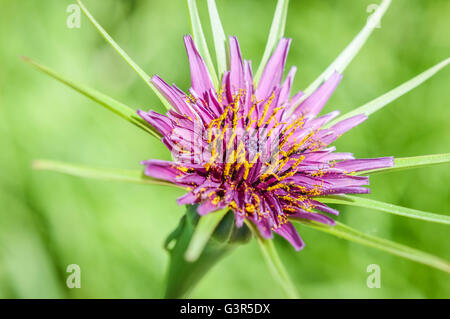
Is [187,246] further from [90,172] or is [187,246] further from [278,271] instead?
[90,172]

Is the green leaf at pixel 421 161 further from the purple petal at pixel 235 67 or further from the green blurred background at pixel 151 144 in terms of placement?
the green blurred background at pixel 151 144

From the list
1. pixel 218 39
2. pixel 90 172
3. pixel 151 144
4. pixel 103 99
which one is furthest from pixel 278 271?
pixel 151 144

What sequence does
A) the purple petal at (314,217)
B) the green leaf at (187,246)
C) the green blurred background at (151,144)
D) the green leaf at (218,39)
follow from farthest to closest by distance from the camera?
the green blurred background at (151,144) → the green leaf at (218,39) → the green leaf at (187,246) → the purple petal at (314,217)

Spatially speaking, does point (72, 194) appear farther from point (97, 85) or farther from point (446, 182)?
point (446, 182)

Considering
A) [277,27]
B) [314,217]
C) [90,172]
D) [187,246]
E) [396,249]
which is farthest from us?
[277,27]

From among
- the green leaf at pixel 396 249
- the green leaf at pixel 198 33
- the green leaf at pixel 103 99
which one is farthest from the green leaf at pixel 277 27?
the green leaf at pixel 396 249

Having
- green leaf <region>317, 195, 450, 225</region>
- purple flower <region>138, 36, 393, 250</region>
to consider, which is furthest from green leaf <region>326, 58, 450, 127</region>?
green leaf <region>317, 195, 450, 225</region>
